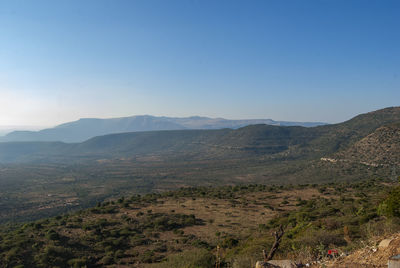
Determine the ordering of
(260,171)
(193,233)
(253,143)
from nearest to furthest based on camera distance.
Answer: (193,233) → (260,171) → (253,143)

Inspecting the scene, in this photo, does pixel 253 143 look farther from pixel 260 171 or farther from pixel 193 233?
pixel 193 233

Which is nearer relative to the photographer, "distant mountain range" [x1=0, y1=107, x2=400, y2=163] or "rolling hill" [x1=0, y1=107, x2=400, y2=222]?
"rolling hill" [x1=0, y1=107, x2=400, y2=222]

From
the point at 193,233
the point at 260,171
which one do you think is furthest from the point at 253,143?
the point at 193,233

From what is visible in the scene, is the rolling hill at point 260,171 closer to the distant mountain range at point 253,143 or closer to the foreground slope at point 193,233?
the distant mountain range at point 253,143

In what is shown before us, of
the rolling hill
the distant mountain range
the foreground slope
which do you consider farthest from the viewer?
the distant mountain range

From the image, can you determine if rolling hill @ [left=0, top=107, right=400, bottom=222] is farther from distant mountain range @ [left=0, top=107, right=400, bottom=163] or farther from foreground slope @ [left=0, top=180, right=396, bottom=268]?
foreground slope @ [left=0, top=180, right=396, bottom=268]

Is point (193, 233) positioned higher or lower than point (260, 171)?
higher

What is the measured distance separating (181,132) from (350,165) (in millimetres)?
150493

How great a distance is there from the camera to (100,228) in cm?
1792

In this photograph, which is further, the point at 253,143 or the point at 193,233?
the point at 253,143

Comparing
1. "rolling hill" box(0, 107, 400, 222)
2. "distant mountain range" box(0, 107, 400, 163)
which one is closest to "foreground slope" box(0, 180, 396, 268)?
"rolling hill" box(0, 107, 400, 222)

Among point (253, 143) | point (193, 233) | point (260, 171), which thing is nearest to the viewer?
point (193, 233)

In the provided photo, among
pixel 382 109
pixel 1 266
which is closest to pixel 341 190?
pixel 1 266

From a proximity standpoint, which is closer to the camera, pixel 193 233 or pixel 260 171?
pixel 193 233
